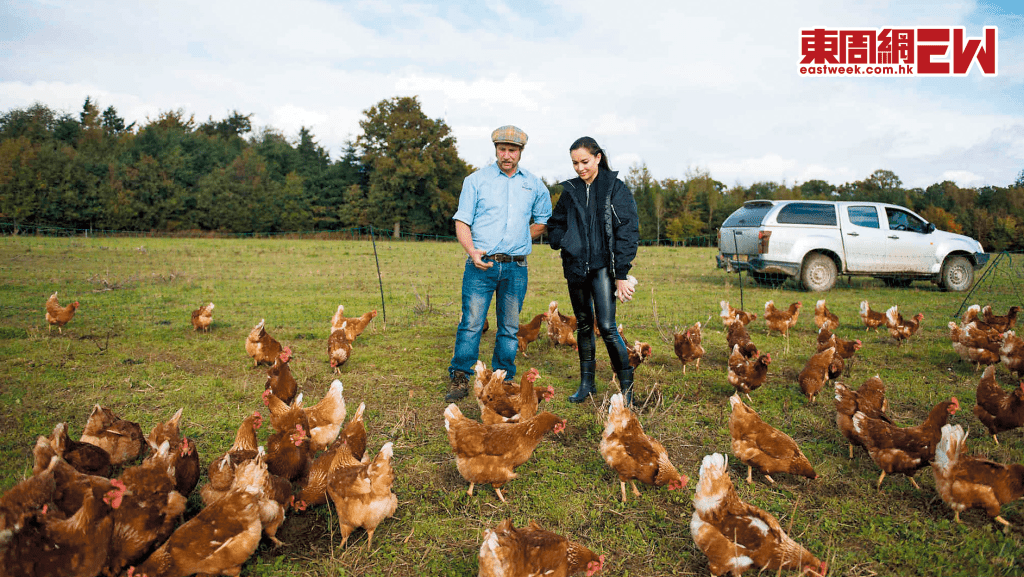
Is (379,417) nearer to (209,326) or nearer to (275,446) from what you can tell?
(275,446)

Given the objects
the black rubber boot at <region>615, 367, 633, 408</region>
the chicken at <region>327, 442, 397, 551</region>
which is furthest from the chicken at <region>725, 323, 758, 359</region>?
the chicken at <region>327, 442, 397, 551</region>

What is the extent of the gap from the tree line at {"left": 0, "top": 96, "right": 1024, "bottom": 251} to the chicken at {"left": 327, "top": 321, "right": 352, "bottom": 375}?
29921 millimetres

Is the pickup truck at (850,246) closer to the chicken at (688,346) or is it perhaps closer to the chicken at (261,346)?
the chicken at (688,346)

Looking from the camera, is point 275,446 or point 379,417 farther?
point 379,417

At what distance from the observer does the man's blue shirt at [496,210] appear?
454 cm

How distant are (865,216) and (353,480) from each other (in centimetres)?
1285

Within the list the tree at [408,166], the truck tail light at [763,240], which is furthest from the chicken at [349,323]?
the tree at [408,166]

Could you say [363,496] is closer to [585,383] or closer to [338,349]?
[585,383]

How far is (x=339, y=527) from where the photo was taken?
2.85 metres

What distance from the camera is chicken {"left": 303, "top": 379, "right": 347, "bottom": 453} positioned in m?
3.62

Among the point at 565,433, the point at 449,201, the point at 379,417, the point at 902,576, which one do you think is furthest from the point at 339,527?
the point at 449,201

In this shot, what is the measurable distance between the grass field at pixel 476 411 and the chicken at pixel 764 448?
0.14 metres

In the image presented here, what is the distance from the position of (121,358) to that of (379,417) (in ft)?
11.7

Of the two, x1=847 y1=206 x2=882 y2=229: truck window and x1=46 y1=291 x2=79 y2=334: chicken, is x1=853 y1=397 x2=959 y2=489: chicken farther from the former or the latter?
x1=847 y1=206 x2=882 y2=229: truck window
